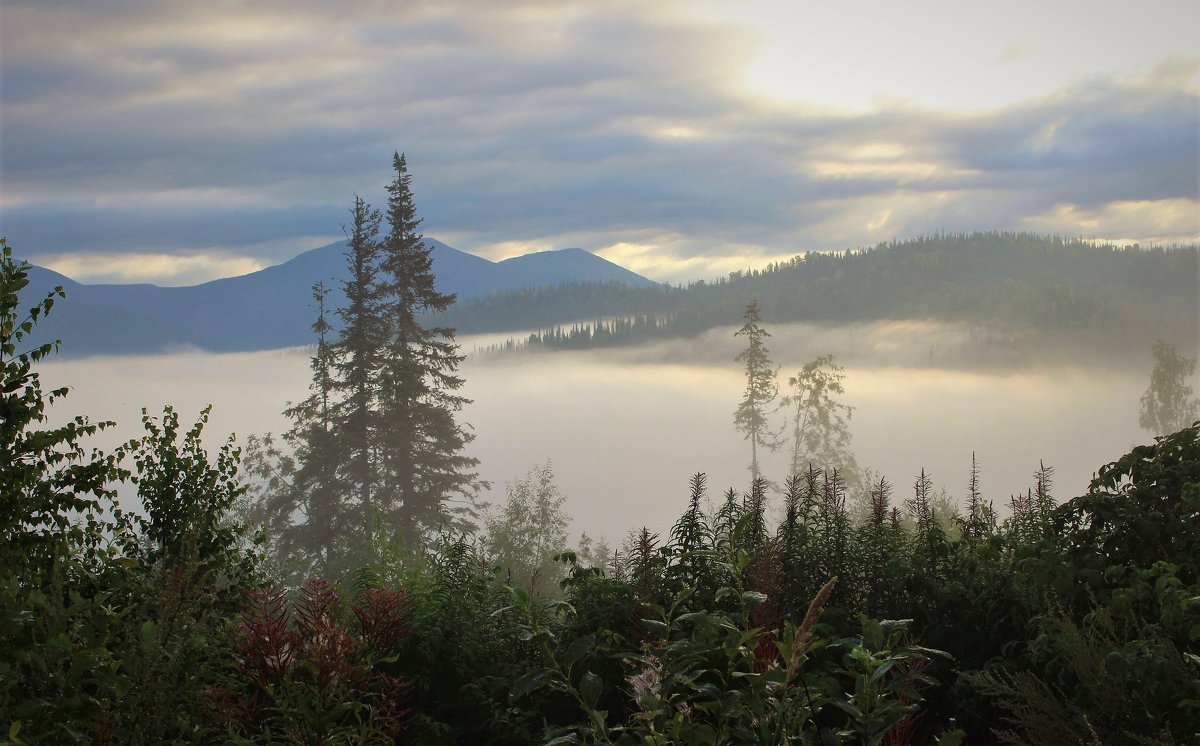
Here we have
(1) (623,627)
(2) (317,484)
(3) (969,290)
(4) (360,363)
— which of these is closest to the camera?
(1) (623,627)

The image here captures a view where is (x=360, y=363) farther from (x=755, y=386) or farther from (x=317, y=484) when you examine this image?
(x=755, y=386)

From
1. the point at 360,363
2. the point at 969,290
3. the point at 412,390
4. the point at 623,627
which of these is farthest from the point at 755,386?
the point at 969,290

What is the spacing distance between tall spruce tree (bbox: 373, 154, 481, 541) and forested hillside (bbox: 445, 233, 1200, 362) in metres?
131

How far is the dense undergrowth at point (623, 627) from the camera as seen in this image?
2.45 metres

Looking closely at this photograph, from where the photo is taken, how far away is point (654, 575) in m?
4.07

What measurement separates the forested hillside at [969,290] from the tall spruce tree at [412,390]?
131 m

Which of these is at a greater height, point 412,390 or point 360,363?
point 360,363

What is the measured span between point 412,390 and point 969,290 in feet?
543

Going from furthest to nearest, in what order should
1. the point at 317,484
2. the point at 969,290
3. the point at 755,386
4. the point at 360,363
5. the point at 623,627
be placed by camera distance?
the point at 969,290
the point at 755,386
the point at 317,484
the point at 360,363
the point at 623,627

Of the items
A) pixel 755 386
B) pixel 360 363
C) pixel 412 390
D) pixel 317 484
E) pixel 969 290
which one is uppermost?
pixel 969 290

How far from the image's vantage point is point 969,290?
585 feet

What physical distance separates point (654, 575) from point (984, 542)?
6.32 feet

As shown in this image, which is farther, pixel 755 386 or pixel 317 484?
pixel 755 386

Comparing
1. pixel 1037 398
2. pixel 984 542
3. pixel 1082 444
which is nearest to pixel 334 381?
pixel 984 542
